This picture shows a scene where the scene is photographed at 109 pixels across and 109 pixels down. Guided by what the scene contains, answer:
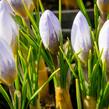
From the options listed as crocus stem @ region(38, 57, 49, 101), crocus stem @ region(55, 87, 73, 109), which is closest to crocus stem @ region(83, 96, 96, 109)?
crocus stem @ region(55, 87, 73, 109)

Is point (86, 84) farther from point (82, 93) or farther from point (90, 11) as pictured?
point (90, 11)

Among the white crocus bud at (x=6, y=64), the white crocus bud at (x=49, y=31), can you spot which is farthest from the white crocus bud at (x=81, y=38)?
the white crocus bud at (x=6, y=64)

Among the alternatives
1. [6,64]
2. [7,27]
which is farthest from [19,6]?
[6,64]

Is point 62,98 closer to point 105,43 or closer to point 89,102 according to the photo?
point 89,102

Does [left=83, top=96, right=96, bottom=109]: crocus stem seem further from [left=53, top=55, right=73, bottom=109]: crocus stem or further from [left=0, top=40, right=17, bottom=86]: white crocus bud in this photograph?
[left=0, top=40, right=17, bottom=86]: white crocus bud

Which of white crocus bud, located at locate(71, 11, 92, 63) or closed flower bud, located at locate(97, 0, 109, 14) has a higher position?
closed flower bud, located at locate(97, 0, 109, 14)

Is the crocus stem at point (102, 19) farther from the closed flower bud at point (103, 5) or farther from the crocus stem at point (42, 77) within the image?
the crocus stem at point (42, 77)
